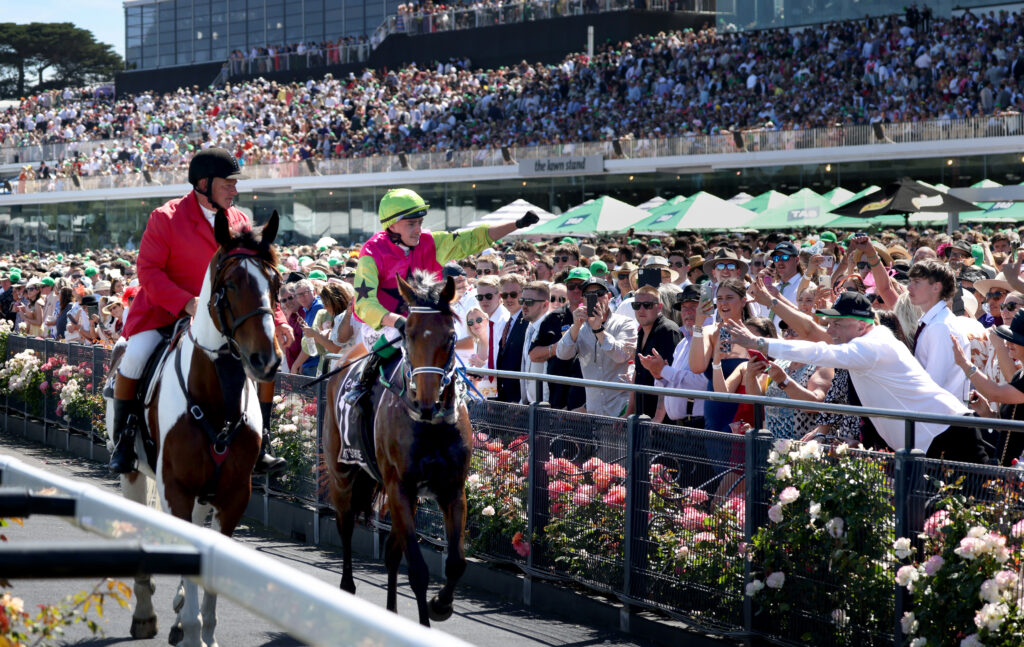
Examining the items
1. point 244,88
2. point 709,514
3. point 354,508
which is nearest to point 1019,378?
point 709,514

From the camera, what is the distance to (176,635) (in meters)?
5.38

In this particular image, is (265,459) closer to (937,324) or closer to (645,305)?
(645,305)

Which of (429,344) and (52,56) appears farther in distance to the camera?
(52,56)

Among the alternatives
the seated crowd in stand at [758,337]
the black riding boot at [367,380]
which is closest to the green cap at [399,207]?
the seated crowd in stand at [758,337]

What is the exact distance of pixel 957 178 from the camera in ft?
106

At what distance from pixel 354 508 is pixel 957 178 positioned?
2838 cm

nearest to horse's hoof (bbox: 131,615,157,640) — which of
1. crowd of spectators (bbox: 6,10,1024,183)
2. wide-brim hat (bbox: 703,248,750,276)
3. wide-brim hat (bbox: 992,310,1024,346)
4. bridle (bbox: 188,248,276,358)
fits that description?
Result: bridle (bbox: 188,248,276,358)

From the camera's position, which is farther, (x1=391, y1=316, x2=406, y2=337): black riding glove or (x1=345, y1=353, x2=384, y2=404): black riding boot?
(x1=345, y1=353, x2=384, y2=404): black riding boot

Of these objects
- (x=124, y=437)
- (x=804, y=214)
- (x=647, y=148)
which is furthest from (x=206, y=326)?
(x=647, y=148)

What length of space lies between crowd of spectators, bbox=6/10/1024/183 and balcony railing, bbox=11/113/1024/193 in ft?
1.46

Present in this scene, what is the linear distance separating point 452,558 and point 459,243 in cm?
206

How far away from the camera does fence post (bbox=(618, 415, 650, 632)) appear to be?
21.9 ft

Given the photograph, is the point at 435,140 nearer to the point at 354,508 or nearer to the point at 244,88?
the point at 244,88

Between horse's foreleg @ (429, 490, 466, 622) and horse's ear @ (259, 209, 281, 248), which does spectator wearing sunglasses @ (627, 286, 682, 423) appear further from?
horse's ear @ (259, 209, 281, 248)
